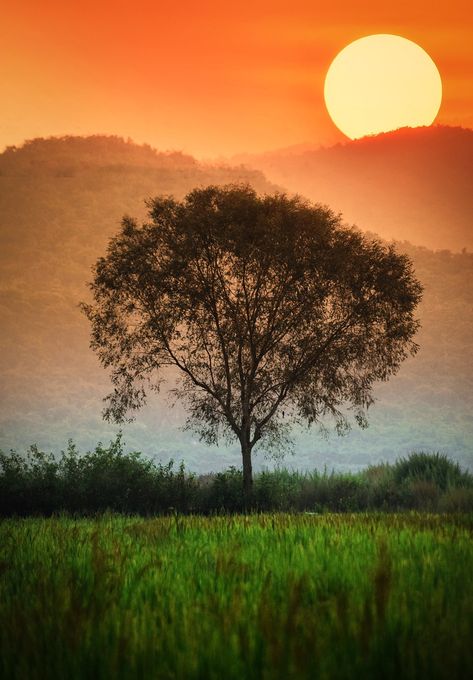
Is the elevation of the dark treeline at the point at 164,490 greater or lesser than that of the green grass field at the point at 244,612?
greater

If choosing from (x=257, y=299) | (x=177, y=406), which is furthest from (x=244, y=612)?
(x=177, y=406)

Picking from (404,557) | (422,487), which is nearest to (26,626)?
(404,557)

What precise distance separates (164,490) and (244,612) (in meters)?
22.9

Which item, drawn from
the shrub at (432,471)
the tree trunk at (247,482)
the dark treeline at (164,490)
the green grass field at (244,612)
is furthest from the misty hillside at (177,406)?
the green grass field at (244,612)

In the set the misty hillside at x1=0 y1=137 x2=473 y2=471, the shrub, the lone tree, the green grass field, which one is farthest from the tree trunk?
the misty hillside at x1=0 y1=137 x2=473 y2=471

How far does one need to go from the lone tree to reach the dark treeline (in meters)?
2.02

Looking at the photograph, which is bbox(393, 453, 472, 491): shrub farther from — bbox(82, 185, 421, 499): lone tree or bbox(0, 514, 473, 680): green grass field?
bbox(0, 514, 473, 680): green grass field

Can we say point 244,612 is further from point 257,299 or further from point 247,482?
point 257,299

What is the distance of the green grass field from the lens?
6.24 metres

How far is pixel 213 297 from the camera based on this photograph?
33.3m

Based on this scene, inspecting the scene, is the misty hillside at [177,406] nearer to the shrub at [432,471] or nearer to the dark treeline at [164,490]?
the shrub at [432,471]

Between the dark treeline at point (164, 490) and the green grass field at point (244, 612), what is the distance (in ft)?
53.6

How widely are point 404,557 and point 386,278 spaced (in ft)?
73.4

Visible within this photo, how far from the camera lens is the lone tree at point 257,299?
32.9 metres
